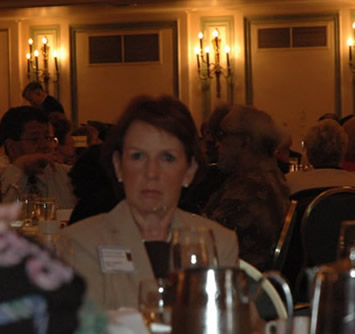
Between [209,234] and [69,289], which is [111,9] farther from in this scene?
[69,289]

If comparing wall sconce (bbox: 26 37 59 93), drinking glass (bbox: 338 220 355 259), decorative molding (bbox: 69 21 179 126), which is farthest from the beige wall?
drinking glass (bbox: 338 220 355 259)

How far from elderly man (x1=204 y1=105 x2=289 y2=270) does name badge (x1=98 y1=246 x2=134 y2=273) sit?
218 cm

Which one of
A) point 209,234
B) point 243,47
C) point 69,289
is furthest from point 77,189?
point 243,47

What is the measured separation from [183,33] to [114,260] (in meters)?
13.1

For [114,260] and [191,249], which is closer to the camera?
[191,249]

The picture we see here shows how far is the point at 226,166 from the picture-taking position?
4.72 metres

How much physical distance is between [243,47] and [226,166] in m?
10.3

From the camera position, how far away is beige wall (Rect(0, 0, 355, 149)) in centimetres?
1472

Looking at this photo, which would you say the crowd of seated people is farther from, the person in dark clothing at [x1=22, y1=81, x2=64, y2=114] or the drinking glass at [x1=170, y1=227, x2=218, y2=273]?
the person in dark clothing at [x1=22, y1=81, x2=64, y2=114]

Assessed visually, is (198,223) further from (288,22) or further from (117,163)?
(288,22)

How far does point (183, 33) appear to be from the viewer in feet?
49.3

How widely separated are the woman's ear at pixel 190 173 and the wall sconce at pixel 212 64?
11.7 m

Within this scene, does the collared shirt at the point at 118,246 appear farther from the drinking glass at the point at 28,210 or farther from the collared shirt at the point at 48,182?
the collared shirt at the point at 48,182

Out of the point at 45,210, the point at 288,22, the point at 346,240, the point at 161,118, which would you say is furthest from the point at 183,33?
the point at 346,240
